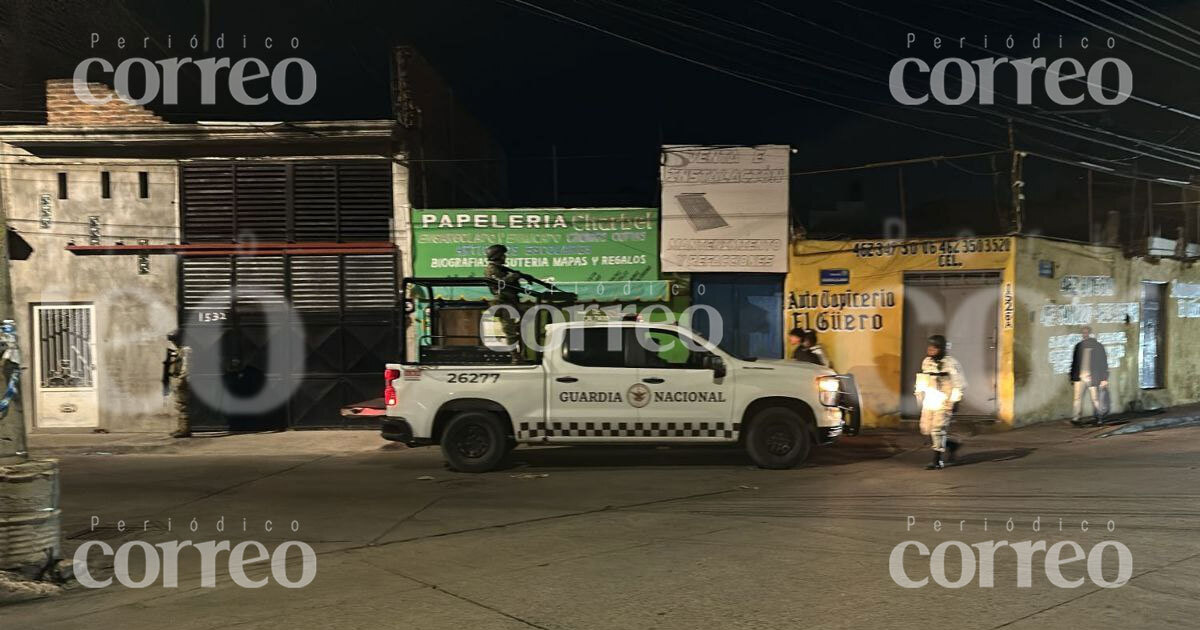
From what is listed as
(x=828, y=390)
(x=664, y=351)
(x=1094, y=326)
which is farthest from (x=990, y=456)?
(x=1094, y=326)

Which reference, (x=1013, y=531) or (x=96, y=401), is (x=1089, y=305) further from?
(x=96, y=401)

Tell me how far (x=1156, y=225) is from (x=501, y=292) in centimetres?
1484

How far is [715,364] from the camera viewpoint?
388 inches

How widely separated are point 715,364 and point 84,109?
1309cm

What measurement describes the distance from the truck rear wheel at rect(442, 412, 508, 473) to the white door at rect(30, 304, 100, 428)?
28.8 ft

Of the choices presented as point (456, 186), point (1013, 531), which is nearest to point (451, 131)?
point (456, 186)

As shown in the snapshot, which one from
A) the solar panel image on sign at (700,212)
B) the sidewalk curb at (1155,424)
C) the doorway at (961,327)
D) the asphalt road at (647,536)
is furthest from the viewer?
the solar panel image on sign at (700,212)

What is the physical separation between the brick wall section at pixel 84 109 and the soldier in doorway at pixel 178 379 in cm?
428

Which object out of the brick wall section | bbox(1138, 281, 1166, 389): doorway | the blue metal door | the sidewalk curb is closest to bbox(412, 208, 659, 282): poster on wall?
the blue metal door

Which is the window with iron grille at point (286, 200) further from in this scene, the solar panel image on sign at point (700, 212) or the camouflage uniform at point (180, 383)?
the solar panel image on sign at point (700, 212)

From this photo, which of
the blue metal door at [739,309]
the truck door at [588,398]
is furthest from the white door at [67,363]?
the blue metal door at [739,309]

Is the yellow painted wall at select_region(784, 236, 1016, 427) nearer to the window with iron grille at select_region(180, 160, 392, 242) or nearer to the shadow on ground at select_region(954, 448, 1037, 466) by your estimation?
the shadow on ground at select_region(954, 448, 1037, 466)

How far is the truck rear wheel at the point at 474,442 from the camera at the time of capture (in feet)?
32.8

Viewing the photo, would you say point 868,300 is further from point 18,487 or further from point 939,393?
point 18,487
